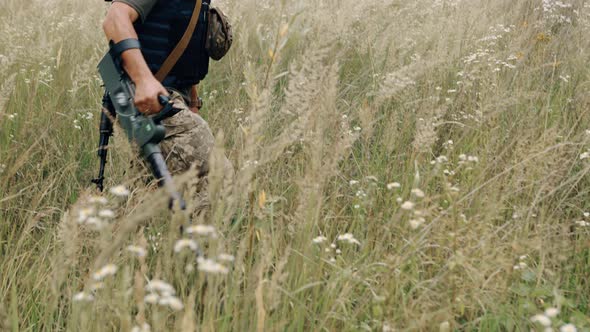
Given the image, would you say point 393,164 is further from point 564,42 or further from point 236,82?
point 564,42

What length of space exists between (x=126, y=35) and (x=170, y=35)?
38cm

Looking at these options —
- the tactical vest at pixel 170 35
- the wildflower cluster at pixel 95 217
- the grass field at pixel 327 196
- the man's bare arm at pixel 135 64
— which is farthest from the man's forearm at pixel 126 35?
the wildflower cluster at pixel 95 217

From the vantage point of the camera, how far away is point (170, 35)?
2.64 meters

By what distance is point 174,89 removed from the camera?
9.16 feet

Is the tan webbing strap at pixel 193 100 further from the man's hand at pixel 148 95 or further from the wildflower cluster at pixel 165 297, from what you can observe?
the wildflower cluster at pixel 165 297

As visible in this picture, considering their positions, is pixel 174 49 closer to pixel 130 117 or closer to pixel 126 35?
pixel 126 35

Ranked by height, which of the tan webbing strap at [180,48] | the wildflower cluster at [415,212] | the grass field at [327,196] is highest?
the tan webbing strap at [180,48]

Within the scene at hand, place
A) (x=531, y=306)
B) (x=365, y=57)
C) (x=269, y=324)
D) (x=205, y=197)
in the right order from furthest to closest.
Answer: (x=365, y=57) → (x=205, y=197) → (x=531, y=306) → (x=269, y=324)

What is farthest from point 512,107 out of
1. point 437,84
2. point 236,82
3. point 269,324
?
point 269,324

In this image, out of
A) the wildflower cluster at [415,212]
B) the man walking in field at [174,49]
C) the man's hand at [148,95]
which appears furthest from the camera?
the man walking in field at [174,49]

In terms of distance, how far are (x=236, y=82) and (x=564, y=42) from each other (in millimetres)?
2435

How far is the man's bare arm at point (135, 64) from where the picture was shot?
2.19 m

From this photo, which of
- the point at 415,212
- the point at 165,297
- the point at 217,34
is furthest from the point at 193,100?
the point at 165,297

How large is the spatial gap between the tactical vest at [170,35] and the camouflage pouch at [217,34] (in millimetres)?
104
